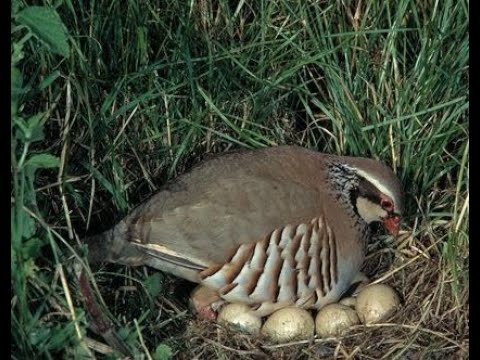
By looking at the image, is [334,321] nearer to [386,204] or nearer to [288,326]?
[288,326]

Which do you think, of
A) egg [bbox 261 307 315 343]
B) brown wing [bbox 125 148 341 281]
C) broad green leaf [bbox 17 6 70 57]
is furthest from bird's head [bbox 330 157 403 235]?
broad green leaf [bbox 17 6 70 57]

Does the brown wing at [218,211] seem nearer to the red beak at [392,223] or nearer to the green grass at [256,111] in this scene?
the green grass at [256,111]

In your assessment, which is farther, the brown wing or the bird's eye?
the bird's eye

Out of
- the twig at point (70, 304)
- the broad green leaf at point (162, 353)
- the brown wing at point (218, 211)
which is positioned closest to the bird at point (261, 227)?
the brown wing at point (218, 211)

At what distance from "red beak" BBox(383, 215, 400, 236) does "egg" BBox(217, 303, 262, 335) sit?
0.64 meters

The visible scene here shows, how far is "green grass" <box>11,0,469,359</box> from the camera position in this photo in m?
3.68

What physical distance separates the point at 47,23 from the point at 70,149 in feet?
2.59

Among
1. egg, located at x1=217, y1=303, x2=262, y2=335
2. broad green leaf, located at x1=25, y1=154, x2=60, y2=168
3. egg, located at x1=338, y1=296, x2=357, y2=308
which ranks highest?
broad green leaf, located at x1=25, y1=154, x2=60, y2=168

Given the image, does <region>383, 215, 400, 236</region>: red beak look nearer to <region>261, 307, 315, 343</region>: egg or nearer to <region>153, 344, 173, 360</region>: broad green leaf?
<region>261, 307, 315, 343</region>: egg

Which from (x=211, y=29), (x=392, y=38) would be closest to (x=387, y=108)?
(x=392, y=38)

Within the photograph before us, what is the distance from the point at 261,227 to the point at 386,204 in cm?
53

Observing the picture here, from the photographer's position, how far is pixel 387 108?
4.10 meters

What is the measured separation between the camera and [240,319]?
369 centimetres

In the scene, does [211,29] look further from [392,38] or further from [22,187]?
[22,187]
